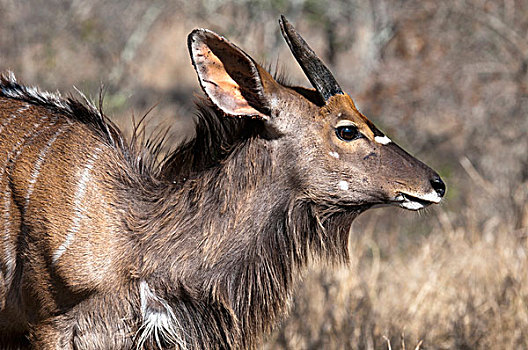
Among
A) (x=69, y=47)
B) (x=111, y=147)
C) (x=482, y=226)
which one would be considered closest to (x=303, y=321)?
(x=111, y=147)

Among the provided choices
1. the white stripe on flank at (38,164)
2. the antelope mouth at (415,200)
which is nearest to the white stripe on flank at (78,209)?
the white stripe on flank at (38,164)

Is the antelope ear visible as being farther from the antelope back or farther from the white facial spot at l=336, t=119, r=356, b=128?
the antelope back

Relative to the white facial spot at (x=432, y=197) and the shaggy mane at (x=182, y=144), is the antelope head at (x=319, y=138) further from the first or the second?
the shaggy mane at (x=182, y=144)

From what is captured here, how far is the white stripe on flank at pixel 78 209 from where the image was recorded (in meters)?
3.64

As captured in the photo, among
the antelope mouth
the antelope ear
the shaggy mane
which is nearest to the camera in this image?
the antelope ear

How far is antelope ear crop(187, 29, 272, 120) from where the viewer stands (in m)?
3.63

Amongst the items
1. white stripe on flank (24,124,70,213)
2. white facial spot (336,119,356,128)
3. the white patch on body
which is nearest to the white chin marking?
white facial spot (336,119,356,128)

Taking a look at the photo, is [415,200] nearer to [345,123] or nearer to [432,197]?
[432,197]

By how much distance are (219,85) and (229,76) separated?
0.26 feet

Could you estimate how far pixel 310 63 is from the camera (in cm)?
378

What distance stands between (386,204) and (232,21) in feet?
19.2

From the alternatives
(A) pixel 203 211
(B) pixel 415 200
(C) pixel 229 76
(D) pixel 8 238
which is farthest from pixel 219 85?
(D) pixel 8 238

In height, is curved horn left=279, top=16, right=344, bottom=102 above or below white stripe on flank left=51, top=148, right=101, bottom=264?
above

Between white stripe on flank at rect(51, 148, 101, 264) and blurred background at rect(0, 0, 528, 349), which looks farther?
blurred background at rect(0, 0, 528, 349)
